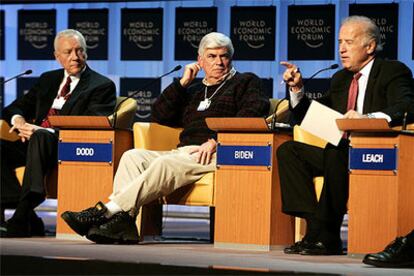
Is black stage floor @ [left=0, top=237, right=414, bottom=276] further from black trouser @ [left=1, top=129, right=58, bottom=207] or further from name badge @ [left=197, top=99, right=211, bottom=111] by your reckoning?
name badge @ [left=197, top=99, right=211, bottom=111]

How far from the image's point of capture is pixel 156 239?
24.5ft

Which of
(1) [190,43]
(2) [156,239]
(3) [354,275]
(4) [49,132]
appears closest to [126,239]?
(2) [156,239]

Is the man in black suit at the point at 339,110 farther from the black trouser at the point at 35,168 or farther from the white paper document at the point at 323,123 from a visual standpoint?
the black trouser at the point at 35,168

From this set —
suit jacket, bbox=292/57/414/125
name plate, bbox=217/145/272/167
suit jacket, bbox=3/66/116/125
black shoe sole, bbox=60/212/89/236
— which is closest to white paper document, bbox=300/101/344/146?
suit jacket, bbox=292/57/414/125

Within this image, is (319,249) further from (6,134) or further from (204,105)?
(6,134)

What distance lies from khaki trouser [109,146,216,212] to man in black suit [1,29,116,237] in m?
0.77

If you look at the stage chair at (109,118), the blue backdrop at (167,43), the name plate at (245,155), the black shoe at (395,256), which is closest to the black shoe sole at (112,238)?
the name plate at (245,155)

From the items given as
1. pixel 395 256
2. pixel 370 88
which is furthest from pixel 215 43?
pixel 395 256

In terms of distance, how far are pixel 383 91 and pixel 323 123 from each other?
572 millimetres

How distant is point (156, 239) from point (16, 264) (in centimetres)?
246

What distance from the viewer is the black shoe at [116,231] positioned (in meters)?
6.76

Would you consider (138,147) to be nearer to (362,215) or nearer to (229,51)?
(229,51)

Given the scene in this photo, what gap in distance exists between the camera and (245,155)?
6773mm

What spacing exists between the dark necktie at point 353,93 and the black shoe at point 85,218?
5.34 ft
